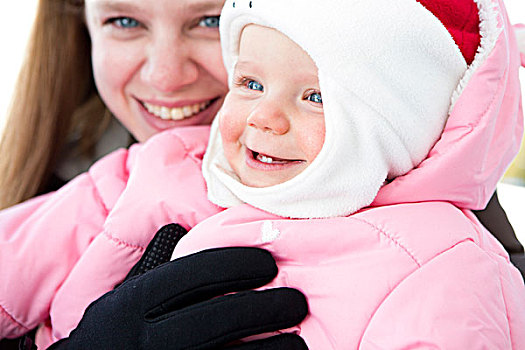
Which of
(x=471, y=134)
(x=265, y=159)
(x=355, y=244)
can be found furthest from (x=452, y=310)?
(x=265, y=159)

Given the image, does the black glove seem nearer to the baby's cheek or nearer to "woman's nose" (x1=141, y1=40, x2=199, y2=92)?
the baby's cheek

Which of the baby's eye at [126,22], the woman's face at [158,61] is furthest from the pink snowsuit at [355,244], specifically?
the baby's eye at [126,22]

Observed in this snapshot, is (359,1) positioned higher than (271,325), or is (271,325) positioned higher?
(359,1)

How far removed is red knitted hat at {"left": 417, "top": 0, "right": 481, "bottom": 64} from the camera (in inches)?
39.1

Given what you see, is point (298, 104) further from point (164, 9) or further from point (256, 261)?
point (164, 9)

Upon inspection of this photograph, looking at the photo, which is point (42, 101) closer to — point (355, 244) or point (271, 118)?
point (271, 118)

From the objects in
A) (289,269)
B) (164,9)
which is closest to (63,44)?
(164,9)

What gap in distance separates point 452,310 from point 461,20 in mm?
471

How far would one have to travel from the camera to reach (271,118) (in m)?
0.99

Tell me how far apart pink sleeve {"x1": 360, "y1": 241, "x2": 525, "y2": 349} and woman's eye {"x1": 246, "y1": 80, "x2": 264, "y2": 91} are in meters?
0.41

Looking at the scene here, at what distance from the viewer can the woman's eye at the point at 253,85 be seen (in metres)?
1.09

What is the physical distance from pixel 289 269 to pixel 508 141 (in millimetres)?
461

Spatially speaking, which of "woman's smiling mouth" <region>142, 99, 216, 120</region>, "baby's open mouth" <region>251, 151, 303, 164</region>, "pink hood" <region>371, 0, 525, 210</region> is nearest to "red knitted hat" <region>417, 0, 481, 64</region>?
"pink hood" <region>371, 0, 525, 210</region>

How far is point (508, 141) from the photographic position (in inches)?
43.5
